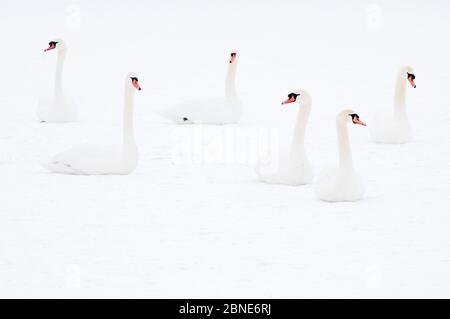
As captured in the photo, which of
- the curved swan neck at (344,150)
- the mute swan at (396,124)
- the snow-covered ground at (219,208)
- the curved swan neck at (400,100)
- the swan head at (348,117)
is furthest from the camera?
the curved swan neck at (400,100)

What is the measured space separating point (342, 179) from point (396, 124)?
402 centimetres

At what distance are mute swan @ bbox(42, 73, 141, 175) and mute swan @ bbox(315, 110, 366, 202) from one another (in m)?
2.18

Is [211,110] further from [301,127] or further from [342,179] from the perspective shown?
[342,179]

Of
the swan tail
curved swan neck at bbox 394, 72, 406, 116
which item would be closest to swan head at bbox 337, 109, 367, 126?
the swan tail

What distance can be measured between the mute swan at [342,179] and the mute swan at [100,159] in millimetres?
2184

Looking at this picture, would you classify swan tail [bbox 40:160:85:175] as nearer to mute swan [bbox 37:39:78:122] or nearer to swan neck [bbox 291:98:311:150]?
swan neck [bbox 291:98:311:150]

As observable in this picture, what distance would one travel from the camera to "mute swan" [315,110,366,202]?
1032 cm

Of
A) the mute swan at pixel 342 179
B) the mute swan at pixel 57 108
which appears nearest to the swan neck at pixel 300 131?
the mute swan at pixel 342 179

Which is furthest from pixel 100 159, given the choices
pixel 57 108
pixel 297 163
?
pixel 57 108

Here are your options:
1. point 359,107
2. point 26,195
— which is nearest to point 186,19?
point 359,107

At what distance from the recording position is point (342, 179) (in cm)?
1035

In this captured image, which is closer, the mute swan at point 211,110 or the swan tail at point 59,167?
the swan tail at point 59,167

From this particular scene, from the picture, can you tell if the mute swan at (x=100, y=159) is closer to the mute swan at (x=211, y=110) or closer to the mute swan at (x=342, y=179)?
the mute swan at (x=342, y=179)

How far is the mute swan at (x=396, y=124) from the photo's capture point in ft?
46.3
